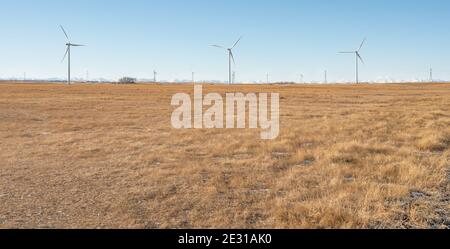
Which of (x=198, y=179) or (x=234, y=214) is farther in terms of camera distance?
(x=198, y=179)

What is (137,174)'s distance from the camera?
515 inches

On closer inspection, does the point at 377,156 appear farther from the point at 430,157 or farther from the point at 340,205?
the point at 340,205

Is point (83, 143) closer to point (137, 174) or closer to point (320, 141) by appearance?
point (137, 174)

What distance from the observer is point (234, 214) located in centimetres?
899

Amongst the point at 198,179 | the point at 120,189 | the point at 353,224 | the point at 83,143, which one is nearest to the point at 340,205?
the point at 353,224

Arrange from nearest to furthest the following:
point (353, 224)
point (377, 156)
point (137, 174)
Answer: point (353, 224), point (137, 174), point (377, 156)

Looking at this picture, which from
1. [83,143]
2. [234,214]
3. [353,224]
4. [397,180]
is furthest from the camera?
[83,143]

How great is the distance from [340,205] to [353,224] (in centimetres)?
110

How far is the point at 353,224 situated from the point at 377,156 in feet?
25.5
